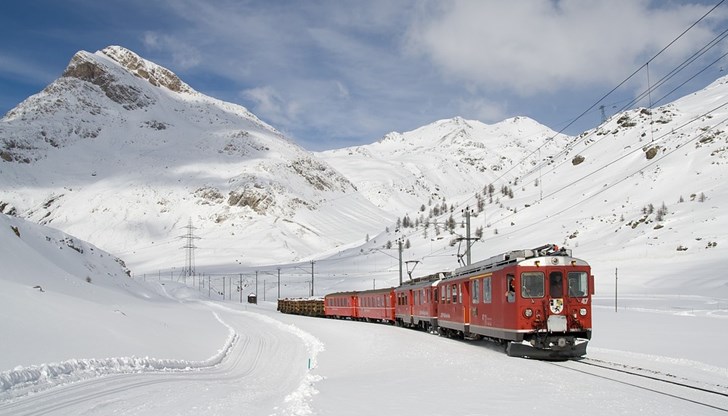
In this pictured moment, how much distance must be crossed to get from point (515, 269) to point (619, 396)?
9.09 meters

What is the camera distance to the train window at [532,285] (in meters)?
21.0

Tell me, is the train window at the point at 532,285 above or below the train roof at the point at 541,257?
below

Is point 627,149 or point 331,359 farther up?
point 627,149

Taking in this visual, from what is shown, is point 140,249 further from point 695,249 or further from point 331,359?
point 331,359

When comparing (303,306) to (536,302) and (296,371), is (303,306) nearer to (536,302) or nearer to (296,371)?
(296,371)

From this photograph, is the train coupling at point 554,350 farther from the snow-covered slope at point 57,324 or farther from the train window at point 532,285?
the snow-covered slope at point 57,324

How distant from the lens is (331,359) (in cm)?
2256

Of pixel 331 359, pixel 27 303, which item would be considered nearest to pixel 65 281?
pixel 27 303

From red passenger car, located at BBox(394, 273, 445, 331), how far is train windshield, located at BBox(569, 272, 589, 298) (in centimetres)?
1305

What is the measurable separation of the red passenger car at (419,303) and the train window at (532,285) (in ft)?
42.4

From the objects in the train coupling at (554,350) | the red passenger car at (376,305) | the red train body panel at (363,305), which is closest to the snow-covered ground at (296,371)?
the train coupling at (554,350)

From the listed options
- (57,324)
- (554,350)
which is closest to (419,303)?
(554,350)

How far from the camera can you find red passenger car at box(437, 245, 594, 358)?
20.5m

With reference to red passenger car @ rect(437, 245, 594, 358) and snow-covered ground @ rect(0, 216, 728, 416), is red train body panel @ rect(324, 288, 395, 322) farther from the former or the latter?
red passenger car @ rect(437, 245, 594, 358)
